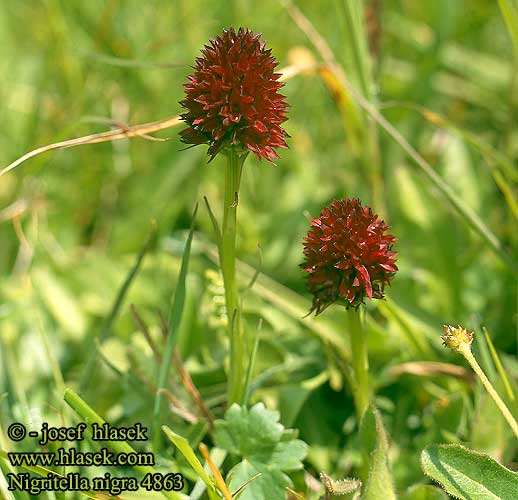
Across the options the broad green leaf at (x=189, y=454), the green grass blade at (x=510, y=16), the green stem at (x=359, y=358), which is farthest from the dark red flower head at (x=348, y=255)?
the green grass blade at (x=510, y=16)

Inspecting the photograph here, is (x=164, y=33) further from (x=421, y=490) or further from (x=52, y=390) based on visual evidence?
(x=421, y=490)

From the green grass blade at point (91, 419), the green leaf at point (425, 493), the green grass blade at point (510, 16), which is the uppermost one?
the green grass blade at point (510, 16)

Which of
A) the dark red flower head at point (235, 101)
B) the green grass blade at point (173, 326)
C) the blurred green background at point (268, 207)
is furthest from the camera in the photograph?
the blurred green background at point (268, 207)

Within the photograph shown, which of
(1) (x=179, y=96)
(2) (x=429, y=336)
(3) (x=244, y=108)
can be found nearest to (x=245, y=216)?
(1) (x=179, y=96)

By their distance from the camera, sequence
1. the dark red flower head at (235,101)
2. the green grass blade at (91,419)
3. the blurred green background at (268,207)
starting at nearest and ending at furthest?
1. the dark red flower head at (235,101)
2. the green grass blade at (91,419)
3. the blurred green background at (268,207)

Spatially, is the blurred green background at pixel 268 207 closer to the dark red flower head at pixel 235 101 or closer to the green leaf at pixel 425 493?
the green leaf at pixel 425 493

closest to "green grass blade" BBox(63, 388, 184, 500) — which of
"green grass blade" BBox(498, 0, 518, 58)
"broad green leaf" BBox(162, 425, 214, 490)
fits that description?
"broad green leaf" BBox(162, 425, 214, 490)

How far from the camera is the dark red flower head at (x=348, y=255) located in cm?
118

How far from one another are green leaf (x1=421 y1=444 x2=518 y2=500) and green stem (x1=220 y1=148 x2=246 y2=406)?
35cm

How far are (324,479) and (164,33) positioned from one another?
6.39 feet

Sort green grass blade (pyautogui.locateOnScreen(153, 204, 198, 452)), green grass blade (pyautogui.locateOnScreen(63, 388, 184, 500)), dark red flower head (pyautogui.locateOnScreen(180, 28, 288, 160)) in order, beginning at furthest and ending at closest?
1. green grass blade (pyautogui.locateOnScreen(153, 204, 198, 452))
2. green grass blade (pyautogui.locateOnScreen(63, 388, 184, 500))
3. dark red flower head (pyautogui.locateOnScreen(180, 28, 288, 160))

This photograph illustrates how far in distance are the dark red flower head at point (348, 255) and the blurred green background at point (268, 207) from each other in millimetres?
258

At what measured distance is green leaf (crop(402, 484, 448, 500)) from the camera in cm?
129

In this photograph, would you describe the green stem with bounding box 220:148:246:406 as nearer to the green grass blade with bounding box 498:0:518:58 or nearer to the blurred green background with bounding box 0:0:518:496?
the blurred green background with bounding box 0:0:518:496
